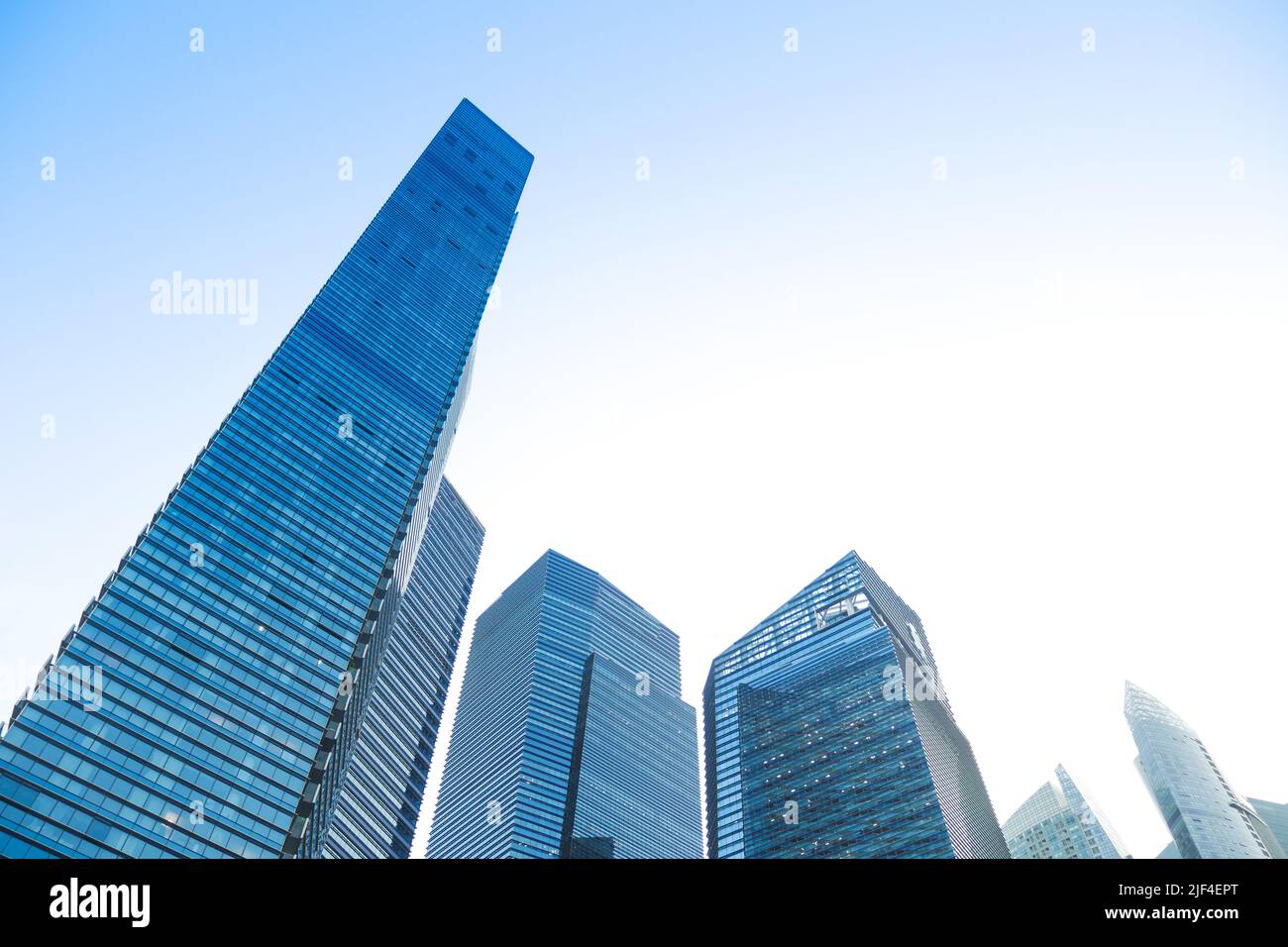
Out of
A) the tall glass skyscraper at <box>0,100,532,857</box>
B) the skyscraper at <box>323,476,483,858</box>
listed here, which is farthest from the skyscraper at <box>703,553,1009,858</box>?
the tall glass skyscraper at <box>0,100,532,857</box>

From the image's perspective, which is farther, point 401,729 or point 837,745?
point 837,745

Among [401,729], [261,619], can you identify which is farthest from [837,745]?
[261,619]

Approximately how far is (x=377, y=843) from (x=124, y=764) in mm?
60574

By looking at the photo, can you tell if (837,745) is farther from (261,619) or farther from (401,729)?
(261,619)

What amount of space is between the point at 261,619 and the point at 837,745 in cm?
10479

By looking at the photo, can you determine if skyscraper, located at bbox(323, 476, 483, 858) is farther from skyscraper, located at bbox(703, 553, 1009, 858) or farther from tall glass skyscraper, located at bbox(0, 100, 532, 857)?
skyscraper, located at bbox(703, 553, 1009, 858)

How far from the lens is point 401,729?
15125cm

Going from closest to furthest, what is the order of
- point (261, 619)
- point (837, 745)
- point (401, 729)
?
point (261, 619) < point (401, 729) < point (837, 745)

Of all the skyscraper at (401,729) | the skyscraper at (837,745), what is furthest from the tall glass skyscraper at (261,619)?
the skyscraper at (837,745)

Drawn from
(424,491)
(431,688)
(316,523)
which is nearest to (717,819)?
(431,688)

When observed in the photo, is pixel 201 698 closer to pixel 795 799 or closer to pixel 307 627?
pixel 307 627

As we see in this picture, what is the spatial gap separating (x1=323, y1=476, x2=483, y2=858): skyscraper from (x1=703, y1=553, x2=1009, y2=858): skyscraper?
58255 mm
